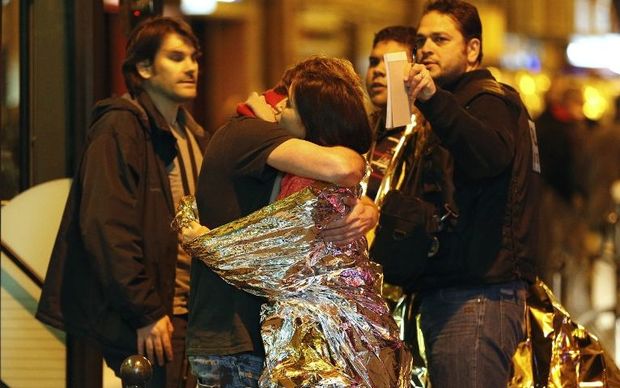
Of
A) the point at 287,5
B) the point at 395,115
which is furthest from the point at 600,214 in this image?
the point at 395,115

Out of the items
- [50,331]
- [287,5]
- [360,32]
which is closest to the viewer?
[50,331]

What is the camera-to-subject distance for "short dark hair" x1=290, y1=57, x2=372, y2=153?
13.1 ft

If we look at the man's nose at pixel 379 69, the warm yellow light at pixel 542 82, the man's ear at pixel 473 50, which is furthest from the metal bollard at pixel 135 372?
the warm yellow light at pixel 542 82

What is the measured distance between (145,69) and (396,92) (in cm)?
134

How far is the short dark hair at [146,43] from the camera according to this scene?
5.21 m

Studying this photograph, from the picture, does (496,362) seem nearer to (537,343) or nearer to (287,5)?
(537,343)

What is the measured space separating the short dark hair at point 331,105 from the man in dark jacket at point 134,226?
1.07m

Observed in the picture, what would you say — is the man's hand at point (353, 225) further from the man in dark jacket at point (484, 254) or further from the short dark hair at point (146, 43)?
the short dark hair at point (146, 43)

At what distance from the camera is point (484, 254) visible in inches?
181

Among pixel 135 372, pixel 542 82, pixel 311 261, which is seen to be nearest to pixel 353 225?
pixel 311 261

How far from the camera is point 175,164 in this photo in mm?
5164

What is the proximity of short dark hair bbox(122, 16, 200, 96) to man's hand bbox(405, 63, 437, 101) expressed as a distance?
128cm

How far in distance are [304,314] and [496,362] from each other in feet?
3.17

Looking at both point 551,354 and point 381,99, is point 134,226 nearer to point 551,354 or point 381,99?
point 381,99
